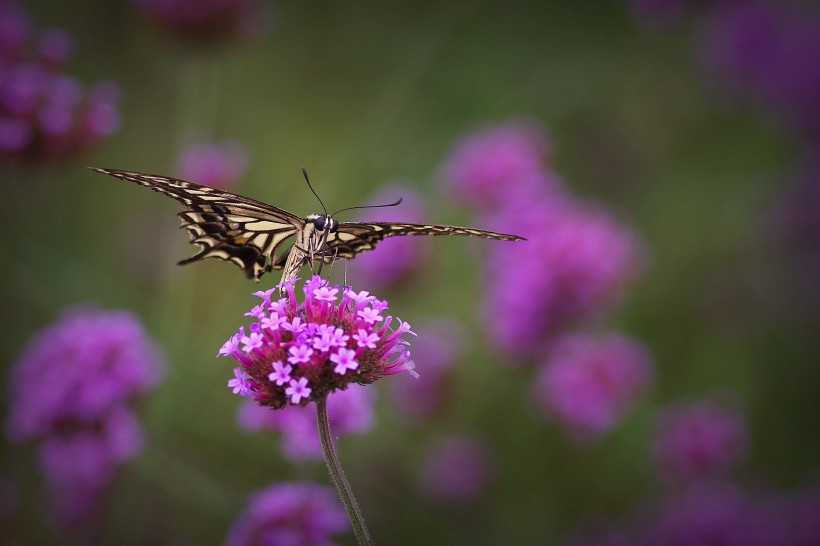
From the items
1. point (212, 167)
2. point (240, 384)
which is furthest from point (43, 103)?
point (240, 384)

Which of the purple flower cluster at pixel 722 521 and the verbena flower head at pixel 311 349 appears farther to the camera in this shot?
the purple flower cluster at pixel 722 521

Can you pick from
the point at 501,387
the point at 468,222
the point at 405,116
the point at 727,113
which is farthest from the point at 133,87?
the point at 727,113

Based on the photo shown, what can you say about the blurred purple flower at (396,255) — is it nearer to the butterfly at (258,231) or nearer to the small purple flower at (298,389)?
the butterfly at (258,231)

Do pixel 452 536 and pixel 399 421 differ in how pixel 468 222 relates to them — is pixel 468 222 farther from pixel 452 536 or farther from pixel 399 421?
pixel 452 536

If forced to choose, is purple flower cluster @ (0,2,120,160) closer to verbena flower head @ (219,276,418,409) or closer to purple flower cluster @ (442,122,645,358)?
verbena flower head @ (219,276,418,409)

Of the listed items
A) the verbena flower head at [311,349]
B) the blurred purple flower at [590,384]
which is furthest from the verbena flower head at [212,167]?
→ the blurred purple flower at [590,384]

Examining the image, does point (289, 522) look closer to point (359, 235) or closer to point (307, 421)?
point (307, 421)
